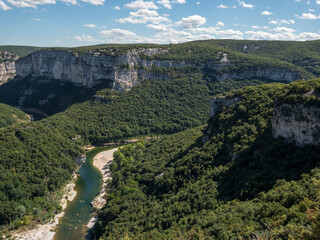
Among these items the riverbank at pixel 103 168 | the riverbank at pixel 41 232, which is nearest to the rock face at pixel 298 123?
the riverbank at pixel 103 168

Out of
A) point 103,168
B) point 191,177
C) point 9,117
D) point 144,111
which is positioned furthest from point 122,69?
point 191,177

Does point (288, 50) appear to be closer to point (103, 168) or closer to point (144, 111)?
point (144, 111)

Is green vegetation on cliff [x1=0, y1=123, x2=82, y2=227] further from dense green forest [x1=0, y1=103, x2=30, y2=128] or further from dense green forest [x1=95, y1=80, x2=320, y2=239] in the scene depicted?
dense green forest [x1=0, y1=103, x2=30, y2=128]

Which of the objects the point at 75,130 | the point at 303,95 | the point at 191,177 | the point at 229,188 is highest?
the point at 303,95

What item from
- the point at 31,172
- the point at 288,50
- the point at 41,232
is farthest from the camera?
the point at 288,50

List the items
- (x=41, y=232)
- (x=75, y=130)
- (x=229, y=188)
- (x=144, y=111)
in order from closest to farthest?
(x=229, y=188) < (x=41, y=232) < (x=75, y=130) < (x=144, y=111)

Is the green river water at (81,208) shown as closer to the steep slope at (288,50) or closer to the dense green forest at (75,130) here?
the dense green forest at (75,130)
